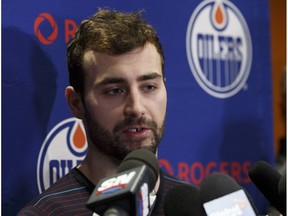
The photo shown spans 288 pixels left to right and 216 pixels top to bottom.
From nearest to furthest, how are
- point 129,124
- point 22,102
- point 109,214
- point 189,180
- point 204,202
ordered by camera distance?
point 109,214
point 204,202
point 129,124
point 22,102
point 189,180

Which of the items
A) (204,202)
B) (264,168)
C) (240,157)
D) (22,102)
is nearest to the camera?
(204,202)

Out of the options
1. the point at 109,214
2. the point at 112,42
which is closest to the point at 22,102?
the point at 112,42

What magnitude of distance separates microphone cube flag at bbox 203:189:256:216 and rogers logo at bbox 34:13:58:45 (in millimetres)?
942

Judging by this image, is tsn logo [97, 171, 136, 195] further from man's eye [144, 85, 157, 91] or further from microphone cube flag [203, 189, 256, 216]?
man's eye [144, 85, 157, 91]

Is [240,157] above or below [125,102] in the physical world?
below

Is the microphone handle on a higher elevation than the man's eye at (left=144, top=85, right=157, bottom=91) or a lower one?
lower

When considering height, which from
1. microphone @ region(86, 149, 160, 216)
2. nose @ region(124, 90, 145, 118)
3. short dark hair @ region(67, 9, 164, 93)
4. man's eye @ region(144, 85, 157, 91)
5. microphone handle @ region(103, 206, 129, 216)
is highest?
short dark hair @ region(67, 9, 164, 93)

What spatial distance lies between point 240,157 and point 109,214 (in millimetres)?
1465

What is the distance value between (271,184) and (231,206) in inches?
9.2

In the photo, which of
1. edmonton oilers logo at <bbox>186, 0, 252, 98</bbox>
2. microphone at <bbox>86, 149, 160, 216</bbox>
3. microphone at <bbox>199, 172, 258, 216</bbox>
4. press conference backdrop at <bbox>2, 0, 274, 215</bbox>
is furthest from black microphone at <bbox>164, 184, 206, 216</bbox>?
edmonton oilers logo at <bbox>186, 0, 252, 98</bbox>

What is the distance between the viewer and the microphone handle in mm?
1003

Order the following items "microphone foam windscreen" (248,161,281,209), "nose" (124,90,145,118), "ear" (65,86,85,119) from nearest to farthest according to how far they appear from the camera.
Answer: "microphone foam windscreen" (248,161,281,209) < "nose" (124,90,145,118) < "ear" (65,86,85,119)

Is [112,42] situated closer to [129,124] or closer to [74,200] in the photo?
[129,124]

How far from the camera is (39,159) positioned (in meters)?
1.94
